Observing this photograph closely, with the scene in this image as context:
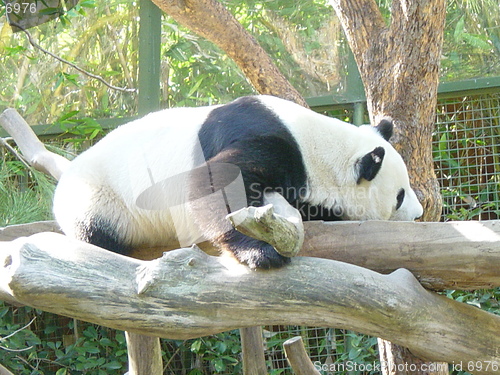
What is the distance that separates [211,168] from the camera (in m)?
2.35

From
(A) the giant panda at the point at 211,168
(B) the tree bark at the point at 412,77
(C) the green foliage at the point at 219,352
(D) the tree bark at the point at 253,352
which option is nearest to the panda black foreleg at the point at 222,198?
(A) the giant panda at the point at 211,168

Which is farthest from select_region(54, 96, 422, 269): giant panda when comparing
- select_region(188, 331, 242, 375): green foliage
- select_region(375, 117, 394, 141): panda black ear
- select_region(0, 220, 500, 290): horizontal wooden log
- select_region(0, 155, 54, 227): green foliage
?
select_region(188, 331, 242, 375): green foliage

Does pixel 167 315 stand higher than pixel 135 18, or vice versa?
pixel 135 18

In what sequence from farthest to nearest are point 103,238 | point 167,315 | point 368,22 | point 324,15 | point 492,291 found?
point 324,15
point 492,291
point 368,22
point 103,238
point 167,315

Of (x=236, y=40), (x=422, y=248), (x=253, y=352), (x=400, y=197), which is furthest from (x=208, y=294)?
(x=236, y=40)

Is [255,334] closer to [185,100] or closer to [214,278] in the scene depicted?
[214,278]

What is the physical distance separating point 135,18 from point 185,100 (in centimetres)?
83

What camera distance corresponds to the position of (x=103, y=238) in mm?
2596

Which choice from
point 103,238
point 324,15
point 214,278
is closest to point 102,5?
point 324,15

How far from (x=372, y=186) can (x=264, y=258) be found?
0.93 m

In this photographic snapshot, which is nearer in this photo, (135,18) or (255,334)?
(255,334)

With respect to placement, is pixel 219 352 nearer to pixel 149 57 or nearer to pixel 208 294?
pixel 149 57

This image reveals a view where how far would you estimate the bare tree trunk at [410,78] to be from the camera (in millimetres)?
3150

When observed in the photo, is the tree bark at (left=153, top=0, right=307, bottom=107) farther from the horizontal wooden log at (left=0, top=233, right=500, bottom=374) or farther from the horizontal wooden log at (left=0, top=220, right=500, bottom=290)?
the horizontal wooden log at (left=0, top=233, right=500, bottom=374)
